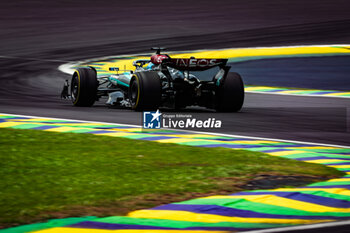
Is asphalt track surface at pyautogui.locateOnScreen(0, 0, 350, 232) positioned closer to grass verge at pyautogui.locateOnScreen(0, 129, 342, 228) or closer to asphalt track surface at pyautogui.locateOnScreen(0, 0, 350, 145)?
asphalt track surface at pyautogui.locateOnScreen(0, 0, 350, 145)

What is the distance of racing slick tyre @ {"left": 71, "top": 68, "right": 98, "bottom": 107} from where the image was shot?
15.2 meters

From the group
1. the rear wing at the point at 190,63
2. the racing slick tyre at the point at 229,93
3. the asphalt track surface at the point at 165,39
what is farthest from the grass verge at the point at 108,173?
the racing slick tyre at the point at 229,93

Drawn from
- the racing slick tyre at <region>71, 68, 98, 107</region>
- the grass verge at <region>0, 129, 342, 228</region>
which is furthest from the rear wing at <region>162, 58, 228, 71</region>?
the grass verge at <region>0, 129, 342, 228</region>

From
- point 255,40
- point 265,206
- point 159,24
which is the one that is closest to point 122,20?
point 159,24

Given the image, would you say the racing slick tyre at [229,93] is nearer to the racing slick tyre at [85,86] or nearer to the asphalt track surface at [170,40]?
the asphalt track surface at [170,40]

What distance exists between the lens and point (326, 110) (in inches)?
618

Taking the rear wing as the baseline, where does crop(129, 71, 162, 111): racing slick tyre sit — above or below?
below

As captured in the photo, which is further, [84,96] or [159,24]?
[159,24]

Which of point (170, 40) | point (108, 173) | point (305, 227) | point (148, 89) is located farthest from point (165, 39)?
point (305, 227)

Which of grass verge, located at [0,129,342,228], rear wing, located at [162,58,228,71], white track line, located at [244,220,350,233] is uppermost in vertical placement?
rear wing, located at [162,58,228,71]

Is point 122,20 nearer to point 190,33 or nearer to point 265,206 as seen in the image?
point 190,33

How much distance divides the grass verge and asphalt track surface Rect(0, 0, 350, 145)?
8.66ft

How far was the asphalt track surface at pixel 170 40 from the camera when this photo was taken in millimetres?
13977

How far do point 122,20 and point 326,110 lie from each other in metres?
24.0
